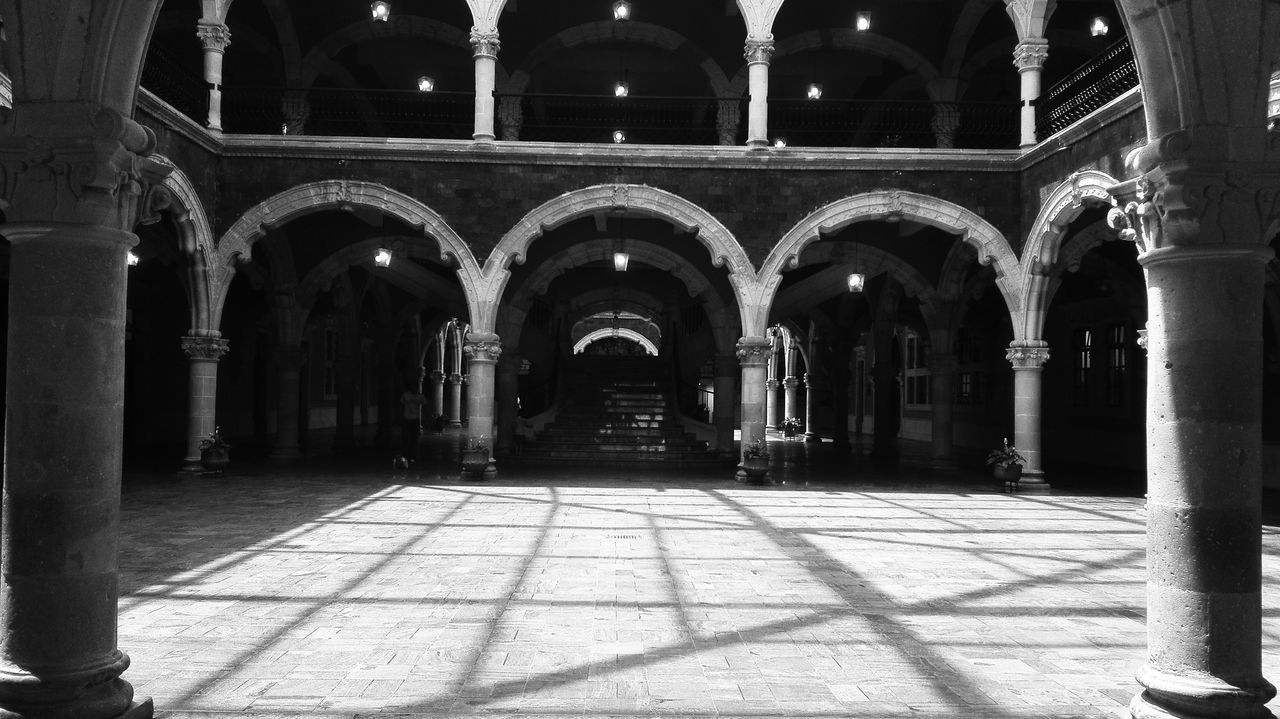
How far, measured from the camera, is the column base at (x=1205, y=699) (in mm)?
3865

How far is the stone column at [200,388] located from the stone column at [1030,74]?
46.2ft

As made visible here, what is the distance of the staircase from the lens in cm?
1986

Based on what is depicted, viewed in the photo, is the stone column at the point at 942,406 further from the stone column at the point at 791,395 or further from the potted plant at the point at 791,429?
the stone column at the point at 791,395

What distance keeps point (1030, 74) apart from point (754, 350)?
6.47m

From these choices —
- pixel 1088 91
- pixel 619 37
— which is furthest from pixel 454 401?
pixel 1088 91

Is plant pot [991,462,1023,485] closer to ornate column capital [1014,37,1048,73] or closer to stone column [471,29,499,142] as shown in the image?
ornate column capital [1014,37,1048,73]

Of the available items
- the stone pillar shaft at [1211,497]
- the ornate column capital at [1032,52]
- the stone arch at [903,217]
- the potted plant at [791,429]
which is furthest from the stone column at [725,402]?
the stone pillar shaft at [1211,497]

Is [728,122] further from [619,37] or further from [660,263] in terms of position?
[619,37]

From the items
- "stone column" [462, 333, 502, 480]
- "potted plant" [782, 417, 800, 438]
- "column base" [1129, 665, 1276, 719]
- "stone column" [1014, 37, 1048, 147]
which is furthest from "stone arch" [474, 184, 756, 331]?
"potted plant" [782, 417, 800, 438]

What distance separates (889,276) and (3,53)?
18976 millimetres

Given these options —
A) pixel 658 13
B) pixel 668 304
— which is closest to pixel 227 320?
pixel 668 304

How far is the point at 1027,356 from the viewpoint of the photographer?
15203 mm

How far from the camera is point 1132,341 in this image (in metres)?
19.8

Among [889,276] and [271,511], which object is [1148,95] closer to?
[271,511]
